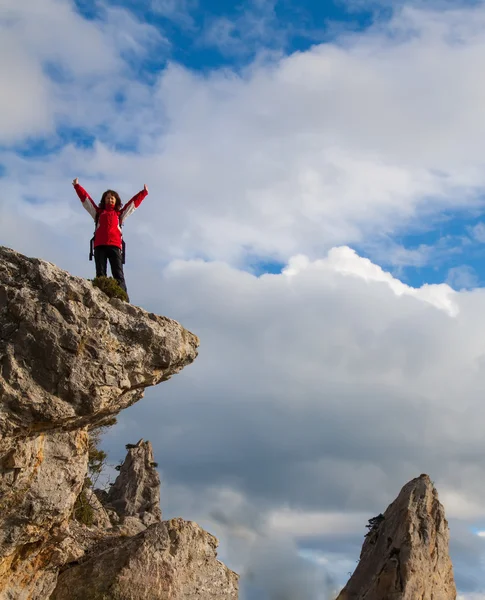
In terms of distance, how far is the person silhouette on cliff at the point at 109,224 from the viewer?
85.4 feet

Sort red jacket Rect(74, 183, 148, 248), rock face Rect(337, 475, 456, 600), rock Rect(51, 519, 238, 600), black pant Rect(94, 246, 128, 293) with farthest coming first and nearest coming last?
1. rock face Rect(337, 475, 456, 600)
2. rock Rect(51, 519, 238, 600)
3. red jacket Rect(74, 183, 148, 248)
4. black pant Rect(94, 246, 128, 293)

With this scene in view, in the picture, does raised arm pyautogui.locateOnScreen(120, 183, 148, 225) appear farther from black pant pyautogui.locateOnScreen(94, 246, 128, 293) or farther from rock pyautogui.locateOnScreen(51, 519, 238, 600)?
rock pyautogui.locateOnScreen(51, 519, 238, 600)

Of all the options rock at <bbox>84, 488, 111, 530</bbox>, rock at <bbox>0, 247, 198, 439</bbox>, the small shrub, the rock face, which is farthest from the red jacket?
the rock face

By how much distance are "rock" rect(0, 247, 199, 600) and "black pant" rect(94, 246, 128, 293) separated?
93.9 inches

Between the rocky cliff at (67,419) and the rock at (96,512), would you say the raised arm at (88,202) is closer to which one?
the rocky cliff at (67,419)

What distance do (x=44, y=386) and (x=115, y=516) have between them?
27.4 m

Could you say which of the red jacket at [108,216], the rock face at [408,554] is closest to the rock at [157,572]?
the rock face at [408,554]

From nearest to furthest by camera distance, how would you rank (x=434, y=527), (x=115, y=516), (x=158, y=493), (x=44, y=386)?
(x=44, y=386), (x=434, y=527), (x=115, y=516), (x=158, y=493)

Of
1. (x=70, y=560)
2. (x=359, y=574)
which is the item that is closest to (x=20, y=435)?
(x=70, y=560)

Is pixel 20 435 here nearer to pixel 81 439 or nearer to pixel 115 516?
pixel 81 439

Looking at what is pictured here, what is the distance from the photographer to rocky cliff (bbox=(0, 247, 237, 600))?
21.7 meters

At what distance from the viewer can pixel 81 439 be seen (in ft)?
86.9

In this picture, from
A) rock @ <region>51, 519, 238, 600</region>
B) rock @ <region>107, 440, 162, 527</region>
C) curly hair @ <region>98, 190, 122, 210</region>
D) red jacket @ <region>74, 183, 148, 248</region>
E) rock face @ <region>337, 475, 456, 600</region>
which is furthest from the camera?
rock @ <region>107, 440, 162, 527</region>

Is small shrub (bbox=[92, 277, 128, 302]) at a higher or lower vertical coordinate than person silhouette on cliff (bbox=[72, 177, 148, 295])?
lower
